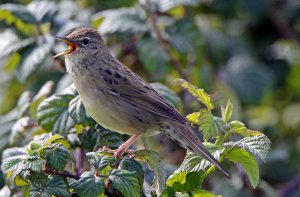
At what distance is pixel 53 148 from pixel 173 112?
1.09 m

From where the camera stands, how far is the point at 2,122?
5.21 metres

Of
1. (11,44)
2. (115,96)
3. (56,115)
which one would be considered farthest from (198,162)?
(11,44)

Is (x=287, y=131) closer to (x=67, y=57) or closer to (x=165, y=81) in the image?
(x=165, y=81)

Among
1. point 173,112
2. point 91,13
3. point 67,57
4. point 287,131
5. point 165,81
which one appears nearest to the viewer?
point 173,112

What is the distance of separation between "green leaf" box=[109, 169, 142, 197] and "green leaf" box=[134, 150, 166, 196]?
0.66ft

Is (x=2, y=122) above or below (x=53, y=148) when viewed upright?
below


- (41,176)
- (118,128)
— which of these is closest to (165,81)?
(118,128)

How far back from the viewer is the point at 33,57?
538 cm

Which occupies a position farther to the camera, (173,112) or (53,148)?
(173,112)

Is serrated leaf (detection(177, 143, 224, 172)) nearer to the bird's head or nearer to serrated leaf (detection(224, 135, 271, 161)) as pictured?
serrated leaf (detection(224, 135, 271, 161))

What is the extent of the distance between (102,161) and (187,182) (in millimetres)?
464

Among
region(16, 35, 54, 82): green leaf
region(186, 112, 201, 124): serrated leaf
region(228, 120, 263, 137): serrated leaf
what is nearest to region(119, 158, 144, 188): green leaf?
region(186, 112, 201, 124): serrated leaf

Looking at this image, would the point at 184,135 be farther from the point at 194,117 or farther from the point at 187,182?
the point at 187,182

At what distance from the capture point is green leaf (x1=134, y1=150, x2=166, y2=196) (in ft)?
12.5
